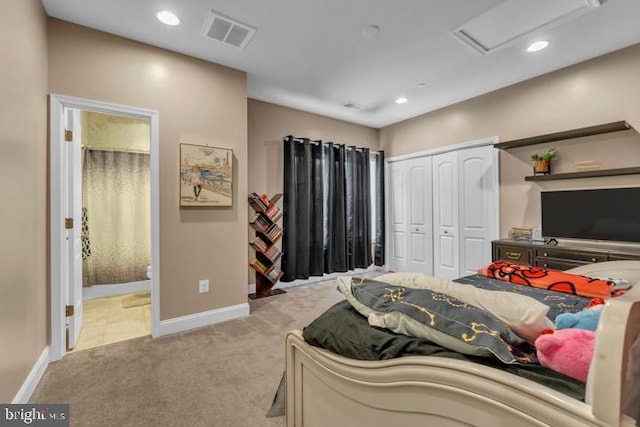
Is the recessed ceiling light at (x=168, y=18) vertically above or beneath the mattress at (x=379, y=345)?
above

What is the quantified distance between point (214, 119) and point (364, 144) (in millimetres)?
2919

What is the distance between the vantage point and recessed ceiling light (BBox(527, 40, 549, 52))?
2.63 m

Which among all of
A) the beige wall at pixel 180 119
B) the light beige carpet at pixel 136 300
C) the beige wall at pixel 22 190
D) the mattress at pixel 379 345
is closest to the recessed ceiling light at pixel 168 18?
the beige wall at pixel 180 119

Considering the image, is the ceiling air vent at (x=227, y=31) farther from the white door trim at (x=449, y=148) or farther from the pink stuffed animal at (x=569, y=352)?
the white door trim at (x=449, y=148)

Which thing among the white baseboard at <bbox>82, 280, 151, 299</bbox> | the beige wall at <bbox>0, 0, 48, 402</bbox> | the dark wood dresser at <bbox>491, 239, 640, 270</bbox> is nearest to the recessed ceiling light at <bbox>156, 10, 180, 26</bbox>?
the beige wall at <bbox>0, 0, 48, 402</bbox>

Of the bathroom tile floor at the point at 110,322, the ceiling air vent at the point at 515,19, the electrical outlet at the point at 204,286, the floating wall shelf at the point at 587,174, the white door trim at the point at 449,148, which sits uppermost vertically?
the ceiling air vent at the point at 515,19

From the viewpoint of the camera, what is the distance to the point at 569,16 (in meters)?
2.25

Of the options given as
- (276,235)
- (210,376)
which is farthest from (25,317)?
(276,235)

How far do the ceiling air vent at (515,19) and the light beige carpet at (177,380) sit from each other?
3131 millimetres

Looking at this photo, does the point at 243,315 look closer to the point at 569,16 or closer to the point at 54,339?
the point at 54,339

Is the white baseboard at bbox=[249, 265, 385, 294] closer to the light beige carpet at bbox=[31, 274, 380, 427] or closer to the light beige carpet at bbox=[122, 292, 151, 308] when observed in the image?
the light beige carpet at bbox=[31, 274, 380, 427]

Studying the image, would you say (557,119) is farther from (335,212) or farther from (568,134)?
(335,212)

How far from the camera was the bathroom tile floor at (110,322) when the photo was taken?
2.57 meters

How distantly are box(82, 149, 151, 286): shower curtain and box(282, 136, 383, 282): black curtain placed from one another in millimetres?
2090
